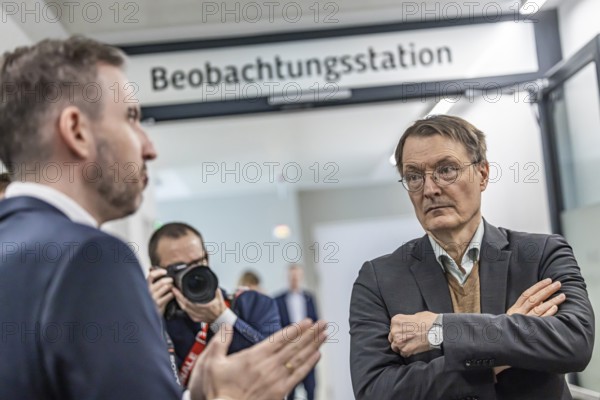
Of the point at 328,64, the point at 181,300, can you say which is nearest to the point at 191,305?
the point at 181,300

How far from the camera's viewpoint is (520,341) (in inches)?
59.1

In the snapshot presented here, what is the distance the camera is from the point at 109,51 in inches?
42.2

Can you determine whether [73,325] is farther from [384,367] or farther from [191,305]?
[191,305]

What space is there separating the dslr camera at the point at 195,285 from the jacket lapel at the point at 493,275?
0.84m

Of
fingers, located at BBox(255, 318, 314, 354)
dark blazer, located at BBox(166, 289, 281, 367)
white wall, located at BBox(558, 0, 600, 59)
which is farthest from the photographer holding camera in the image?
white wall, located at BBox(558, 0, 600, 59)

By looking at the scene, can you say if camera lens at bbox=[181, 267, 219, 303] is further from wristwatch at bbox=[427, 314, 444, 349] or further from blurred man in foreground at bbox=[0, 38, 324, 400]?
blurred man in foreground at bbox=[0, 38, 324, 400]

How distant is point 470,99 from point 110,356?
2.79 meters

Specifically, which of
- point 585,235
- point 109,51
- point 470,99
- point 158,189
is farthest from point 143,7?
point 158,189

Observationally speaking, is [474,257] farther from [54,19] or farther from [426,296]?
[54,19]

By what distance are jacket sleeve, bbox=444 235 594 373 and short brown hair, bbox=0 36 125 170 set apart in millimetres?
855

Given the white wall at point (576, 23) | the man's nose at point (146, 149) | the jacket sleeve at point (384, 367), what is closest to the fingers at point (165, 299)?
the jacket sleeve at point (384, 367)

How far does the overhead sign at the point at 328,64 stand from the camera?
343 cm

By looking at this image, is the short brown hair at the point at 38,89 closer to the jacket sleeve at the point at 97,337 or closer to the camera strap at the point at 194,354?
the jacket sleeve at the point at 97,337

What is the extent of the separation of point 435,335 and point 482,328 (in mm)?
93
